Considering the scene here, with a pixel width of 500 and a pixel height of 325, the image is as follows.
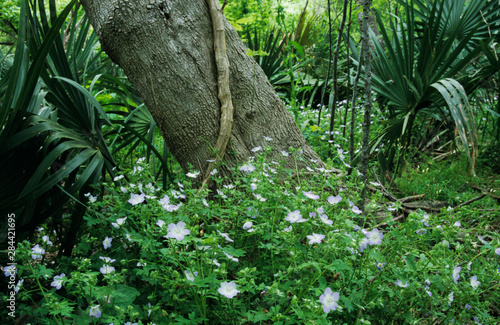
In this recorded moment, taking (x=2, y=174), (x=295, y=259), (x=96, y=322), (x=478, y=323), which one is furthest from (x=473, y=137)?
(x=2, y=174)

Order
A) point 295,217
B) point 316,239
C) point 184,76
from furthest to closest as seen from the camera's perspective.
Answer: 1. point 184,76
2. point 295,217
3. point 316,239

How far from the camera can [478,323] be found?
138cm

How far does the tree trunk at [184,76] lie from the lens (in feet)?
6.57

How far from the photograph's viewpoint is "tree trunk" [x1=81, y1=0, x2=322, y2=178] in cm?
200

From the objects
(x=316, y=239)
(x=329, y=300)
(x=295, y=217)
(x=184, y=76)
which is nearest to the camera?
(x=329, y=300)

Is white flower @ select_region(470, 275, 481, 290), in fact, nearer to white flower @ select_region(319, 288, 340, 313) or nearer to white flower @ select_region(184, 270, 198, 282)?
white flower @ select_region(319, 288, 340, 313)

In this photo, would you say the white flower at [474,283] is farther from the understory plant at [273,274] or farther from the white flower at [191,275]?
the white flower at [191,275]

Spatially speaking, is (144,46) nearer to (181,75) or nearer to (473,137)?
(181,75)

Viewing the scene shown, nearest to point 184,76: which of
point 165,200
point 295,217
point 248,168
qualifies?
point 248,168

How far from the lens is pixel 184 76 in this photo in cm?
203

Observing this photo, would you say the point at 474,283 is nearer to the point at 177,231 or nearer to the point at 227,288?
the point at 227,288

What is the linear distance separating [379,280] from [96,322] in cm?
93

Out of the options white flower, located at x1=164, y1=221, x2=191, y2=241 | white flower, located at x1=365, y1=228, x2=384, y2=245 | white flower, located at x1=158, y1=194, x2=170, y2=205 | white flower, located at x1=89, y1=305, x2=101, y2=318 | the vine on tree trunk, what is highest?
the vine on tree trunk

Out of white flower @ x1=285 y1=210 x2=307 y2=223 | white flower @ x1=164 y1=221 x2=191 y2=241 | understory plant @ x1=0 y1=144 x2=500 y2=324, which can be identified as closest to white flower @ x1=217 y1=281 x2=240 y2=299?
understory plant @ x1=0 y1=144 x2=500 y2=324
